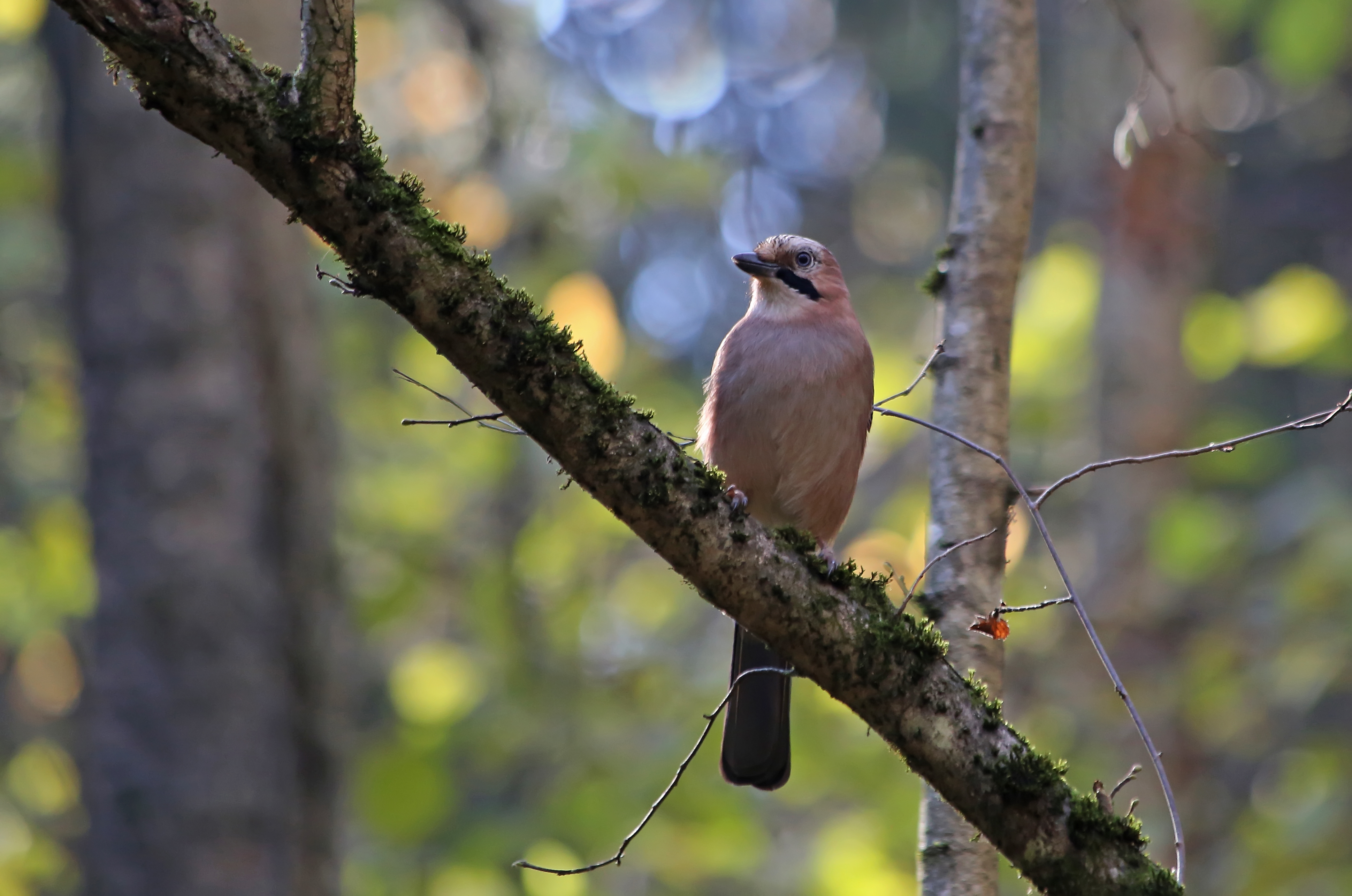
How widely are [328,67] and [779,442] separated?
2557mm

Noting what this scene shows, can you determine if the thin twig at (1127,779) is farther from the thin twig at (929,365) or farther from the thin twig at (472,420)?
the thin twig at (472,420)

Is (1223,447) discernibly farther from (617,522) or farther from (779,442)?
(617,522)

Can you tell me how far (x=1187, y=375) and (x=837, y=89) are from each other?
496 inches

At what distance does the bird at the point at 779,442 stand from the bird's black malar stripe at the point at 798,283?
0.23m

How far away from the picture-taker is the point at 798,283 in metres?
5.25

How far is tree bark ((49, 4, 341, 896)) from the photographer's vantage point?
5.11m

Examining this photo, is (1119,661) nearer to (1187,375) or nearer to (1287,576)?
(1287,576)

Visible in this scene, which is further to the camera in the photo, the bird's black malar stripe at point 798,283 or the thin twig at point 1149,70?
the bird's black malar stripe at point 798,283

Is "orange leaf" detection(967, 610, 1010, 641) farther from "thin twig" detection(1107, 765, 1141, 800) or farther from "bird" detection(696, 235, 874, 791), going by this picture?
"bird" detection(696, 235, 874, 791)

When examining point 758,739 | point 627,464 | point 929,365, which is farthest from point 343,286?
point 758,739

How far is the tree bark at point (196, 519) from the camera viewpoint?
16.8 feet

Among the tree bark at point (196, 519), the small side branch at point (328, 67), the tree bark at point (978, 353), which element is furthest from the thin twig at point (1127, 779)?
the tree bark at point (196, 519)

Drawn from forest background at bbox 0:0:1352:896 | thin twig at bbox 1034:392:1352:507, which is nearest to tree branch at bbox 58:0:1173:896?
thin twig at bbox 1034:392:1352:507

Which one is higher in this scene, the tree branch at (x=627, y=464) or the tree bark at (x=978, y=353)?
the tree bark at (x=978, y=353)
